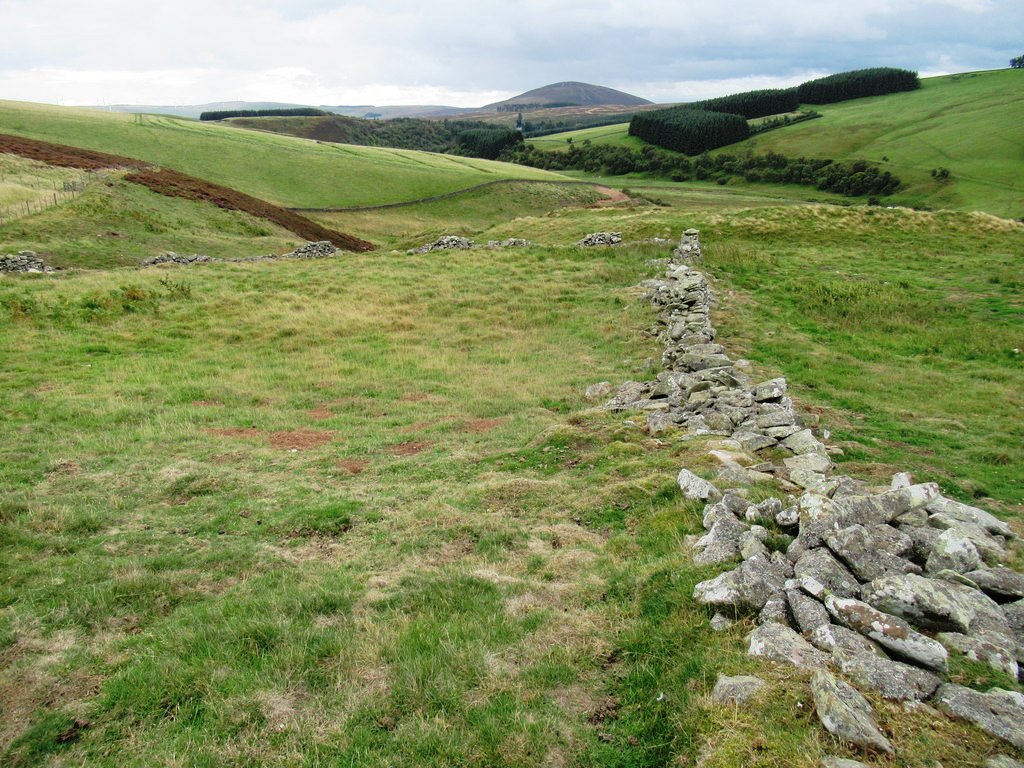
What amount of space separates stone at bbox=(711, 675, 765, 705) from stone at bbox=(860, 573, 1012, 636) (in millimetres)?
1662

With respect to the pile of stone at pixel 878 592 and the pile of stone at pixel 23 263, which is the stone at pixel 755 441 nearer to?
the pile of stone at pixel 878 592

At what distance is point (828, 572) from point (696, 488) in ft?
9.79

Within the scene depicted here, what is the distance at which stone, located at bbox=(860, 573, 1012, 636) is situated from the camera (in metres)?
5.46

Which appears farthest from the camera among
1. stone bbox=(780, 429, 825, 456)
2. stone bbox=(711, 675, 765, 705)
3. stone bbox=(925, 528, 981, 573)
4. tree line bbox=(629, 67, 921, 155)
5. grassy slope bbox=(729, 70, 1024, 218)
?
tree line bbox=(629, 67, 921, 155)

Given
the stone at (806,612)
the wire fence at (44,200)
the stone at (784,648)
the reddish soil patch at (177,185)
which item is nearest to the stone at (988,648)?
the stone at (806,612)

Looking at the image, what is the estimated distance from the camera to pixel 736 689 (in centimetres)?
504

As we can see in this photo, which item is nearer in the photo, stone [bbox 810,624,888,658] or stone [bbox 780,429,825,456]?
stone [bbox 810,624,888,658]

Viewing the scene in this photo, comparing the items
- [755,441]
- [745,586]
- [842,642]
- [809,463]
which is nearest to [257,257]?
[755,441]

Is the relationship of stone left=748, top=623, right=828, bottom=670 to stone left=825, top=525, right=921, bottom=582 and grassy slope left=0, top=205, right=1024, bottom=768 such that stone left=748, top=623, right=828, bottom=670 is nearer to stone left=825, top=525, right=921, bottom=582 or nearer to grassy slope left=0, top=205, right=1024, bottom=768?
grassy slope left=0, top=205, right=1024, bottom=768

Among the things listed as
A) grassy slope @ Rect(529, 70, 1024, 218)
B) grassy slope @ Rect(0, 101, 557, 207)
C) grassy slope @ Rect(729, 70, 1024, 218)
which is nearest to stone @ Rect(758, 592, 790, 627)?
grassy slope @ Rect(0, 101, 557, 207)

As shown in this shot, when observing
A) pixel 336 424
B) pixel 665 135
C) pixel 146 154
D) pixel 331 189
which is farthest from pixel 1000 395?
pixel 665 135

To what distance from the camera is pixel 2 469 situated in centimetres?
1159

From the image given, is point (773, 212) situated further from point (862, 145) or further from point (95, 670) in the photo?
point (862, 145)

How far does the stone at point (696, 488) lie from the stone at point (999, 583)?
3.22 m
